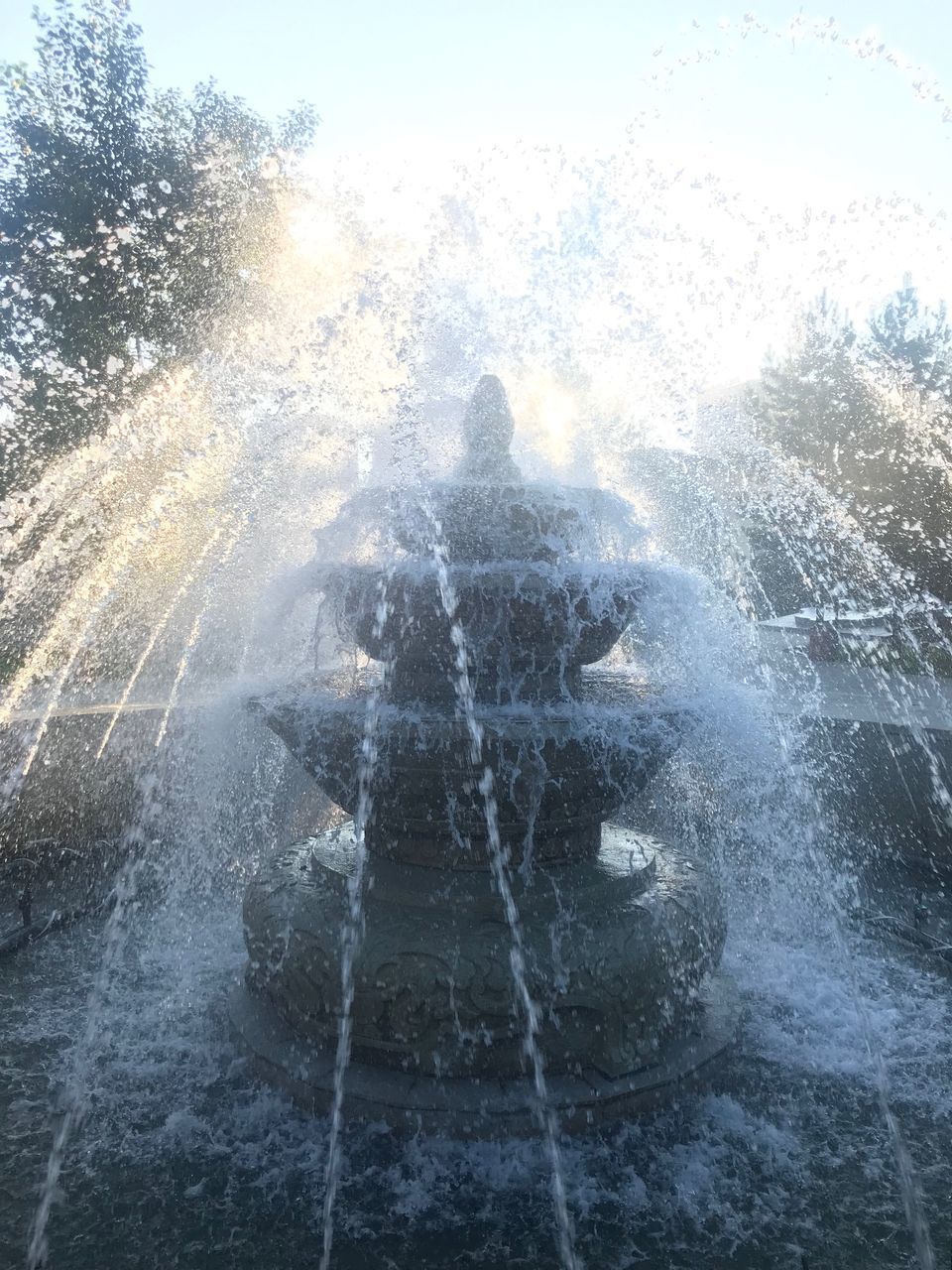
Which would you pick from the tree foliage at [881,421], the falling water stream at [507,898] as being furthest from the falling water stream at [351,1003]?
the tree foliage at [881,421]

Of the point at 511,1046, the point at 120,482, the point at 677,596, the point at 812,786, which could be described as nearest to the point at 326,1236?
the point at 511,1046

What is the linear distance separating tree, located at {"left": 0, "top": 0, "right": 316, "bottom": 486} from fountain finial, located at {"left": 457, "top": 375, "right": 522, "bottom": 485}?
13.0m

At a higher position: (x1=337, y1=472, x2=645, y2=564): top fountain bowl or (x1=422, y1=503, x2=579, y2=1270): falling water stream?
(x1=337, y1=472, x2=645, y2=564): top fountain bowl

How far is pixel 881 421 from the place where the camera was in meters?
15.9

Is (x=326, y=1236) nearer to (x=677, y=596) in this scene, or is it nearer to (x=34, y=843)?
(x=677, y=596)

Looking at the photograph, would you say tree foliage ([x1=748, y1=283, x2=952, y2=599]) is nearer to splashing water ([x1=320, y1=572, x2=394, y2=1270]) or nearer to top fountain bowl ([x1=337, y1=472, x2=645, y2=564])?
top fountain bowl ([x1=337, y1=472, x2=645, y2=564])

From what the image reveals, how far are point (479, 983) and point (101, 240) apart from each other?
59.4 ft

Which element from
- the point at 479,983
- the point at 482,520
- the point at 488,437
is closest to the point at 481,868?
the point at 479,983

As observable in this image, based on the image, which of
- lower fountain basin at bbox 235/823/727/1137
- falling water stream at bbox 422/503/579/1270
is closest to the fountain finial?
falling water stream at bbox 422/503/579/1270

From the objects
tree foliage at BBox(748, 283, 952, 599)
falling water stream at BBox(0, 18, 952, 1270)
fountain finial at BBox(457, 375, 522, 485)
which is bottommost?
falling water stream at BBox(0, 18, 952, 1270)

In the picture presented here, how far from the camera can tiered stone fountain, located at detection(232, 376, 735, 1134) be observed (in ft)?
10.9

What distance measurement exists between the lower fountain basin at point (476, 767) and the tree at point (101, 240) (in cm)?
1403

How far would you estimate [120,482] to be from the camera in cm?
1492

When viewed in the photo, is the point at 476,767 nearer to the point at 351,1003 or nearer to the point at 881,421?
the point at 351,1003
